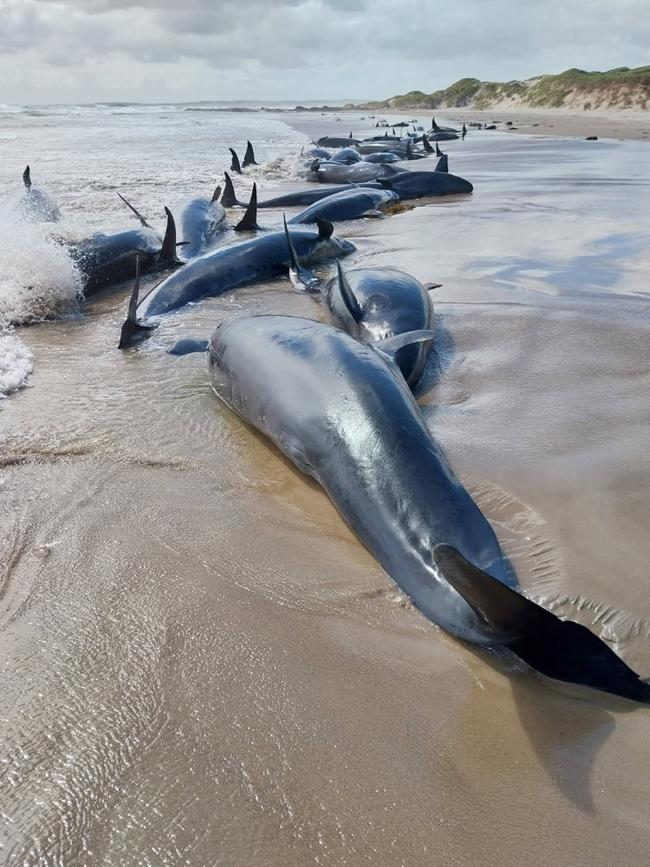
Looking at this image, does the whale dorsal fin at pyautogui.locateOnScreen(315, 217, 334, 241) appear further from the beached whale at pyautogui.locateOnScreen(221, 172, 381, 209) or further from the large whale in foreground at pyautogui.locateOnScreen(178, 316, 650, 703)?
the beached whale at pyautogui.locateOnScreen(221, 172, 381, 209)

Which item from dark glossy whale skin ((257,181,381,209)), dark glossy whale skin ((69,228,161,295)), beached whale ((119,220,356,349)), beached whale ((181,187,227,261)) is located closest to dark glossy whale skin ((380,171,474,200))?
dark glossy whale skin ((257,181,381,209))

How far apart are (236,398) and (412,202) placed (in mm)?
9023

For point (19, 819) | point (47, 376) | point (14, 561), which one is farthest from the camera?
point (47, 376)

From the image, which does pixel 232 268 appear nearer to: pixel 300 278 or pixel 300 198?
pixel 300 278

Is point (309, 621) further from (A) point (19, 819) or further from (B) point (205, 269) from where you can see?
(B) point (205, 269)

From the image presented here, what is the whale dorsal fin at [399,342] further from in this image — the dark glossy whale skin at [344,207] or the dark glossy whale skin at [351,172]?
the dark glossy whale skin at [351,172]

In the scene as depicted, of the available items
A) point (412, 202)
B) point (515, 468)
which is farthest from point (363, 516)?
point (412, 202)

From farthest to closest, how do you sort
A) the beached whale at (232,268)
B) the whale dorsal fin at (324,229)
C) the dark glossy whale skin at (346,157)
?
1. the dark glossy whale skin at (346,157)
2. the whale dorsal fin at (324,229)
3. the beached whale at (232,268)

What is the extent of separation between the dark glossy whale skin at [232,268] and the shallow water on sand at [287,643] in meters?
1.71

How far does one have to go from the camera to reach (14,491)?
10.2 feet

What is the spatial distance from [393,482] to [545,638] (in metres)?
0.87

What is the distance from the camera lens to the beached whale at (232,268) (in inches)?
238

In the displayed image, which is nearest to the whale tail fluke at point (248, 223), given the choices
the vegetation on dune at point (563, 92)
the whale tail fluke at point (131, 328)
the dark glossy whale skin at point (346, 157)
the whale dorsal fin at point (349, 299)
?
the whale tail fluke at point (131, 328)

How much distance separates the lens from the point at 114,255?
7375 millimetres
